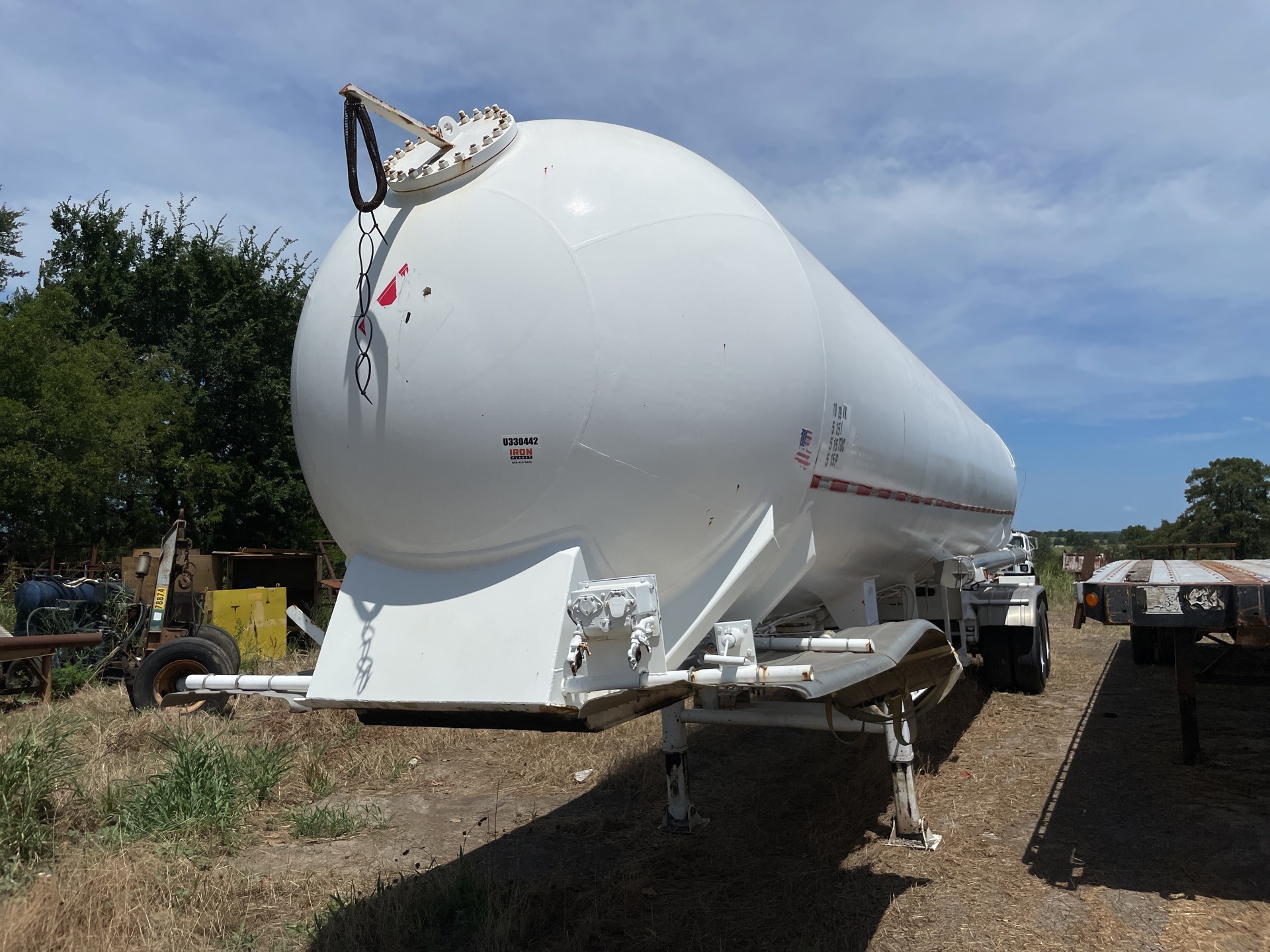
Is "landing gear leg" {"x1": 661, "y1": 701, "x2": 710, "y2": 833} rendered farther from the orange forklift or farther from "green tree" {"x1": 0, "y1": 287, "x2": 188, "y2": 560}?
"green tree" {"x1": 0, "y1": 287, "x2": 188, "y2": 560}

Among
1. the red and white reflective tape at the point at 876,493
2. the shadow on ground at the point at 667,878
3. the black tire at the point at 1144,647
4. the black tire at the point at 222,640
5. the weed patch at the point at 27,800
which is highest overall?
the red and white reflective tape at the point at 876,493

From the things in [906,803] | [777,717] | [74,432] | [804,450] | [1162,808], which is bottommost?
[1162,808]

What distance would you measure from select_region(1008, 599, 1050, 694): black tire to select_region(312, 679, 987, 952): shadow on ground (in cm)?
257

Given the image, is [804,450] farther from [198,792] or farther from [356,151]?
[198,792]

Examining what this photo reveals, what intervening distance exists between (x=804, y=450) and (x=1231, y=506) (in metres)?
42.3

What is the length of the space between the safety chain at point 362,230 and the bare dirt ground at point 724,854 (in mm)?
2683

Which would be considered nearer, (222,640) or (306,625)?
(306,625)

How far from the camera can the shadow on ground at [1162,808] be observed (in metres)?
4.79

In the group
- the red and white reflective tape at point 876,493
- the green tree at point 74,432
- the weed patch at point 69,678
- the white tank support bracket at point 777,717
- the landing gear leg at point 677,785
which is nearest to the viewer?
the red and white reflective tape at point 876,493

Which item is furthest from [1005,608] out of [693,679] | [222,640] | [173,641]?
[173,641]

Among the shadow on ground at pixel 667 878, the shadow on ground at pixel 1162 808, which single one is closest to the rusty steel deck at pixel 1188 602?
the shadow on ground at pixel 1162 808

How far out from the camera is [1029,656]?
30.6ft

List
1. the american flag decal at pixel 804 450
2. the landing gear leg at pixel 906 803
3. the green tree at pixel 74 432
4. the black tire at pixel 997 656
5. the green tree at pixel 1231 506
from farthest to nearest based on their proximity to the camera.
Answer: the green tree at pixel 1231 506
the green tree at pixel 74 432
the black tire at pixel 997 656
the landing gear leg at pixel 906 803
the american flag decal at pixel 804 450

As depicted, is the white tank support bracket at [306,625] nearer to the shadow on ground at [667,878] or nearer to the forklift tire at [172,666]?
the shadow on ground at [667,878]
